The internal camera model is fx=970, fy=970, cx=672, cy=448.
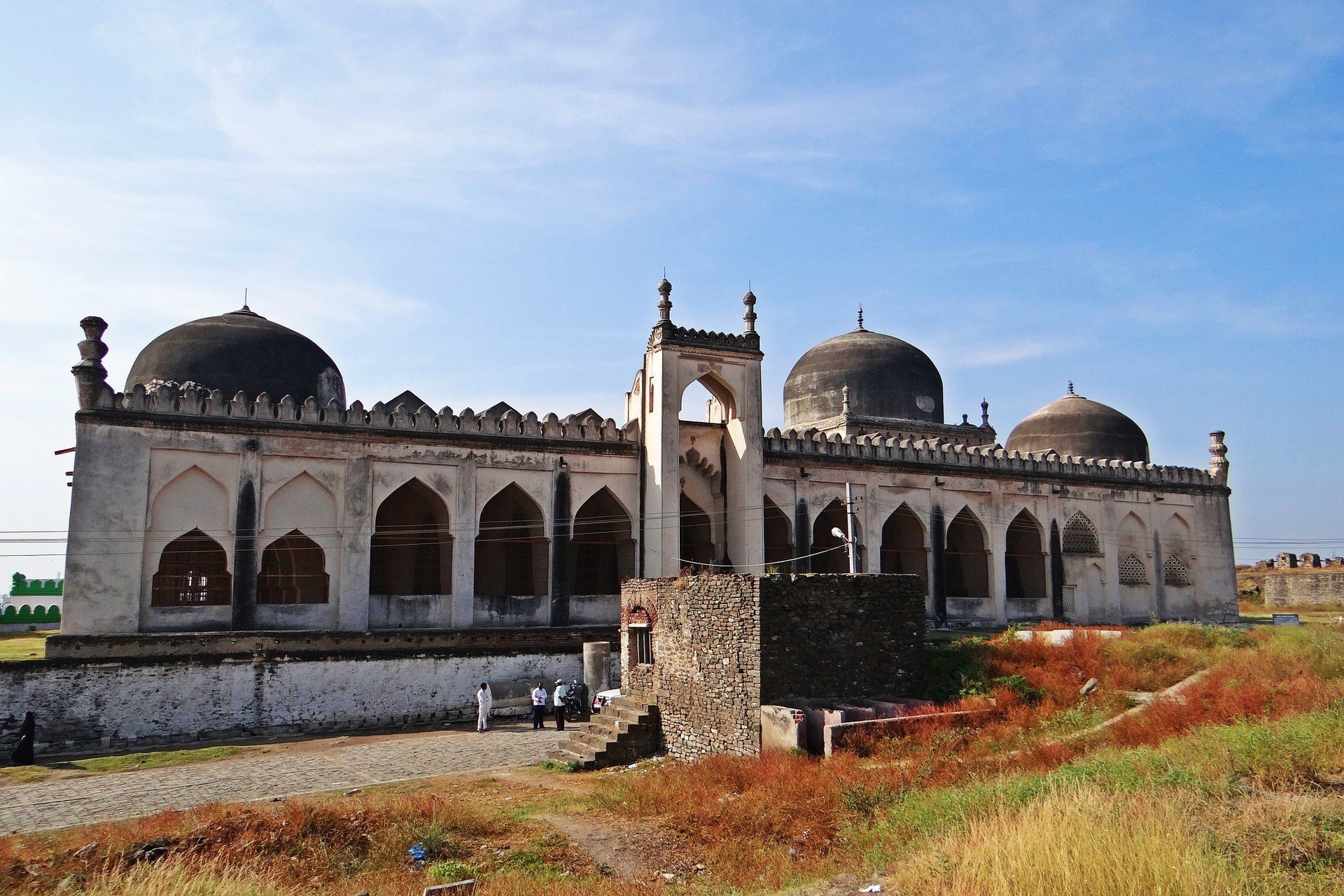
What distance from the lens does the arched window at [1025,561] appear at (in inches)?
1037

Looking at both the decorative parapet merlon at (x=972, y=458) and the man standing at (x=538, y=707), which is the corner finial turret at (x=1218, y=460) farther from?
the man standing at (x=538, y=707)

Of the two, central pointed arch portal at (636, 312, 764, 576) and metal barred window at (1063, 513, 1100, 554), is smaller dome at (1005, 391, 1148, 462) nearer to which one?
metal barred window at (1063, 513, 1100, 554)

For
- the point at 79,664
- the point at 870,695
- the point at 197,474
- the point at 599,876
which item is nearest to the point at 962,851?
the point at 599,876

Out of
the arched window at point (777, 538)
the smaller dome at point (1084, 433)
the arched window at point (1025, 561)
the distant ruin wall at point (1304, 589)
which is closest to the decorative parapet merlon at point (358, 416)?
the arched window at point (777, 538)

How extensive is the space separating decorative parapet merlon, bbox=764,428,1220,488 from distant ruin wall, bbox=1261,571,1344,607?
14401mm

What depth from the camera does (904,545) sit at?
25.6m

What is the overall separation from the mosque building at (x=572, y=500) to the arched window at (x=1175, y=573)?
0.20 feet

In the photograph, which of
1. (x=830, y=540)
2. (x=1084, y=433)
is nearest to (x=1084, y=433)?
(x=1084, y=433)

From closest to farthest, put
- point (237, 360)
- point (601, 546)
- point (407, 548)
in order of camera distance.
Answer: point (237, 360) < point (407, 548) < point (601, 546)

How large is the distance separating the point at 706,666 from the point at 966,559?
50.0 feet

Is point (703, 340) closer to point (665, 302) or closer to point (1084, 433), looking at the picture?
point (665, 302)

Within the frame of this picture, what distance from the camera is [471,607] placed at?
1994 cm

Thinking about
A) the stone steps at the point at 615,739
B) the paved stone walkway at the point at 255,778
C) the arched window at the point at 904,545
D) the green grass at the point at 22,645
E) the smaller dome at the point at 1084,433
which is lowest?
the paved stone walkway at the point at 255,778

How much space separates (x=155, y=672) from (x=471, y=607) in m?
6.01
